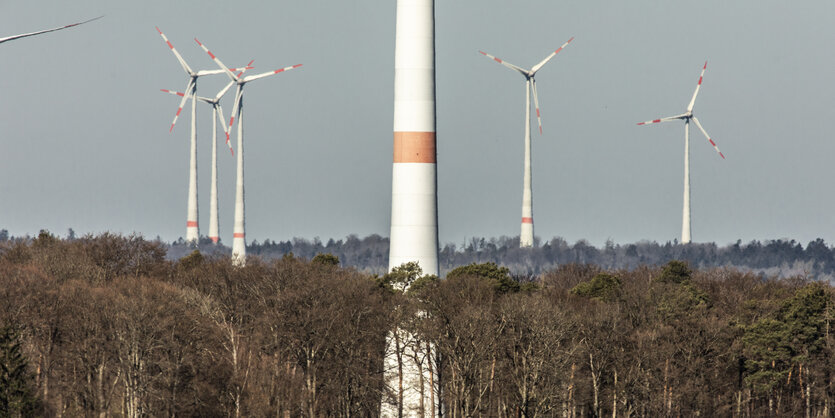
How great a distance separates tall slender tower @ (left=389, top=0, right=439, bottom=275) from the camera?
78.4 m

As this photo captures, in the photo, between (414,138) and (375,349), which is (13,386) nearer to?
(375,349)

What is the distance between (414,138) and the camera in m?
78.2

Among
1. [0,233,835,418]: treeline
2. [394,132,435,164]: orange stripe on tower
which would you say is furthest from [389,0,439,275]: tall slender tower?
[0,233,835,418]: treeline

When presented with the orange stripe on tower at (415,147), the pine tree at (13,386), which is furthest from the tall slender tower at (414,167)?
the pine tree at (13,386)

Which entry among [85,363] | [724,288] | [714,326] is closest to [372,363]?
[85,363]

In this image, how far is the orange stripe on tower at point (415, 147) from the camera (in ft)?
257

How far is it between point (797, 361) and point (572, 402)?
20.8 meters

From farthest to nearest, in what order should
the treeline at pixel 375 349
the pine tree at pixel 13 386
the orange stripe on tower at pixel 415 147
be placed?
the orange stripe on tower at pixel 415 147 < the treeline at pixel 375 349 < the pine tree at pixel 13 386

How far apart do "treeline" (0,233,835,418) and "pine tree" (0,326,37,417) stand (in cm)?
10

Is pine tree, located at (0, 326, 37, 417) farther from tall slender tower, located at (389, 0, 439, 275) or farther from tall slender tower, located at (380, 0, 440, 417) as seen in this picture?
tall slender tower, located at (389, 0, 439, 275)

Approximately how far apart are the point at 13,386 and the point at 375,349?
23.1 metres

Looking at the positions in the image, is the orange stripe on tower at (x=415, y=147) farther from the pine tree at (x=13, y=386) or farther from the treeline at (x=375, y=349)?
the pine tree at (x=13, y=386)

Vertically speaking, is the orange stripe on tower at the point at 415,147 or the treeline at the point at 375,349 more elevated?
the orange stripe on tower at the point at 415,147

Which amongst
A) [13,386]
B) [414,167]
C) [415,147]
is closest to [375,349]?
[414,167]
